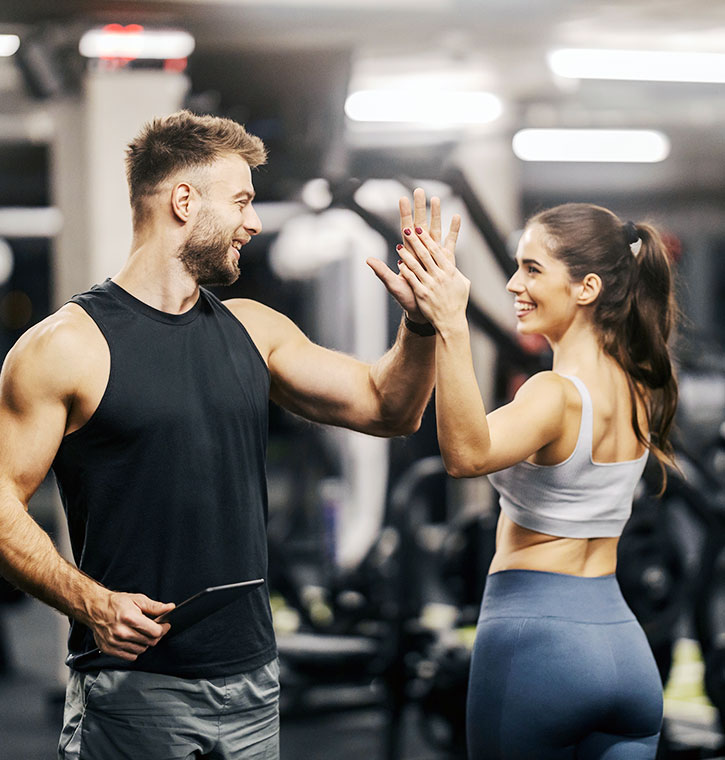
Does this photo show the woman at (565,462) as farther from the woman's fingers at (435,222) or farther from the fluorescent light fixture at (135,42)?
the fluorescent light fixture at (135,42)

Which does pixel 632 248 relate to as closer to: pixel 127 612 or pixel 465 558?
pixel 127 612

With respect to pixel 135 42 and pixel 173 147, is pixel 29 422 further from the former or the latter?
pixel 135 42

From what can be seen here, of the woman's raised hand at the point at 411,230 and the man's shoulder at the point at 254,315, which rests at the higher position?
the woman's raised hand at the point at 411,230

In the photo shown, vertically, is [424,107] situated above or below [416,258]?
above

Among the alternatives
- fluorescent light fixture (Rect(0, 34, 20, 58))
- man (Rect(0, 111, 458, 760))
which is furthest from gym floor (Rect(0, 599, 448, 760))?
fluorescent light fixture (Rect(0, 34, 20, 58))

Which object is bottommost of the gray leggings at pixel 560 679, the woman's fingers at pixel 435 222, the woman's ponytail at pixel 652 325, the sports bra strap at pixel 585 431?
the gray leggings at pixel 560 679

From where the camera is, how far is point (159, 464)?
1.74 metres

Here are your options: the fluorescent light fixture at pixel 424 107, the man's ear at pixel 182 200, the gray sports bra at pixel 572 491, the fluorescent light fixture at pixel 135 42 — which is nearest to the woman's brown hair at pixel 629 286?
the gray sports bra at pixel 572 491

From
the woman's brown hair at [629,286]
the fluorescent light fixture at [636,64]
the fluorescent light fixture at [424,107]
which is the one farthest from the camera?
the fluorescent light fixture at [424,107]

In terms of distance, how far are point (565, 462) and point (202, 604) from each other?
2.31 feet

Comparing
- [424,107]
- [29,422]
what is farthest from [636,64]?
[29,422]

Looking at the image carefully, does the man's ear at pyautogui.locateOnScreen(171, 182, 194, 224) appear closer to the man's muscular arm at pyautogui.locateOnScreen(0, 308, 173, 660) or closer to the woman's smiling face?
the man's muscular arm at pyautogui.locateOnScreen(0, 308, 173, 660)

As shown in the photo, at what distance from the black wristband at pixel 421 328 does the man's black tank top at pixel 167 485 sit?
0.32 m

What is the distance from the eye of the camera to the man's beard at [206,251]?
1.84m
